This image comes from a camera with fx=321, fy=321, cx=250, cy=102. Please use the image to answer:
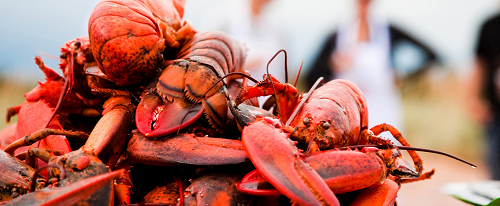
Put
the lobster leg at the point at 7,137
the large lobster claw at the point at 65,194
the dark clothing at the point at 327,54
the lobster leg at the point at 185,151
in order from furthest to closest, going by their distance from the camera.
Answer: the dark clothing at the point at 327,54, the lobster leg at the point at 7,137, the lobster leg at the point at 185,151, the large lobster claw at the point at 65,194

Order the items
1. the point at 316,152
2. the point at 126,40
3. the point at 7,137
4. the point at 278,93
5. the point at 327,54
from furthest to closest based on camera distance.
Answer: the point at 327,54 < the point at 7,137 < the point at 278,93 < the point at 126,40 < the point at 316,152

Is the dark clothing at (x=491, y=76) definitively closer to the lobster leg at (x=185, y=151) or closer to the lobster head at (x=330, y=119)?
the lobster head at (x=330, y=119)

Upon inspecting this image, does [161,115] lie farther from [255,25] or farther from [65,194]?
[255,25]

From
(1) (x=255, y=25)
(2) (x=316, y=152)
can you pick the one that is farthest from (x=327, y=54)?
(2) (x=316, y=152)

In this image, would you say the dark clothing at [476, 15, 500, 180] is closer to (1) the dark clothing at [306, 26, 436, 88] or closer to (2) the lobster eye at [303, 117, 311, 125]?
(1) the dark clothing at [306, 26, 436, 88]

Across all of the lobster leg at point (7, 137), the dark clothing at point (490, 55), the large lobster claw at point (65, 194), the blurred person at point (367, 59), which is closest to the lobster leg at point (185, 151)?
the large lobster claw at point (65, 194)

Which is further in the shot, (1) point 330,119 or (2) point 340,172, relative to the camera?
(1) point 330,119
